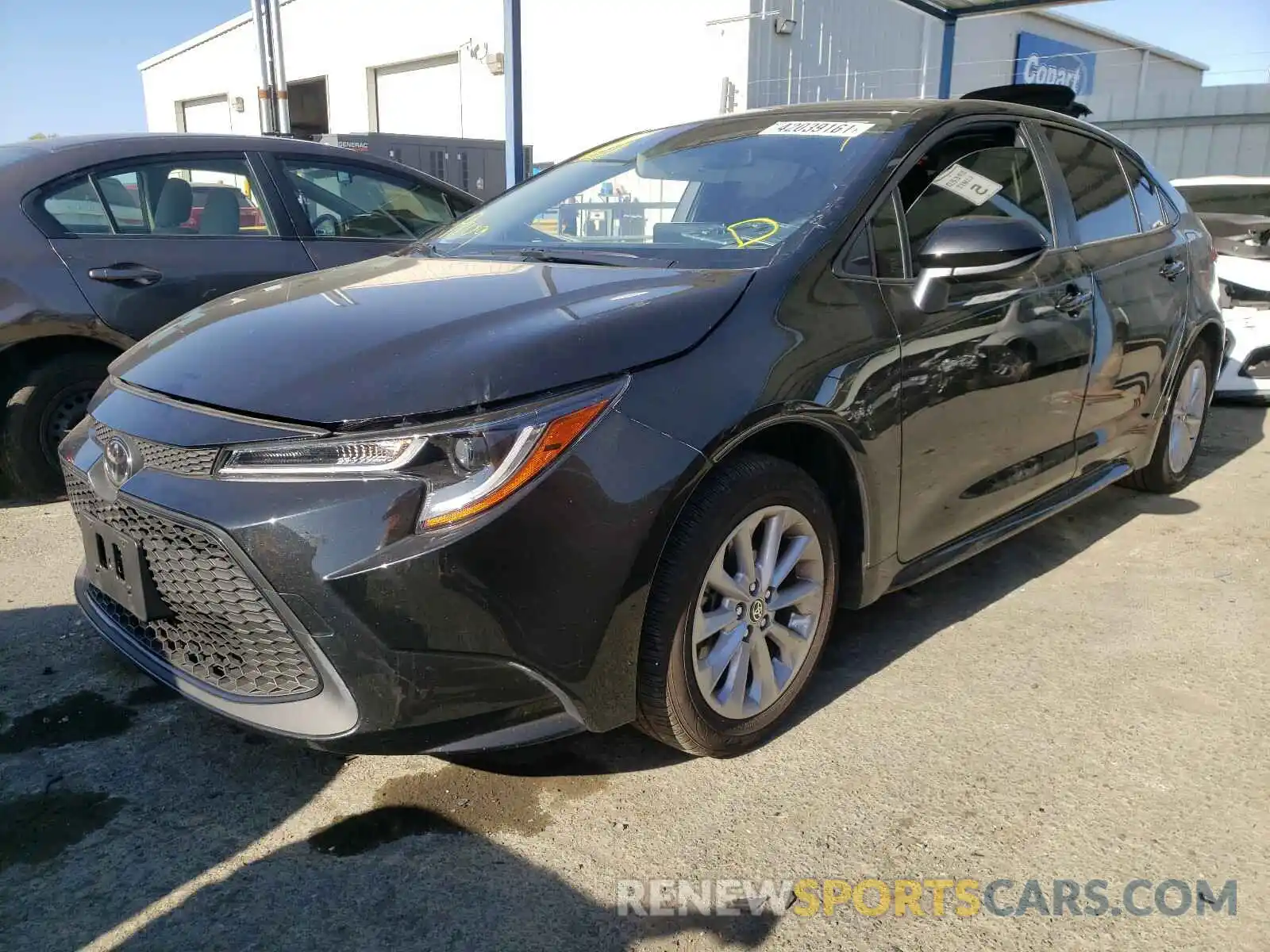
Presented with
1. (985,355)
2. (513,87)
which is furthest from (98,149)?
(513,87)

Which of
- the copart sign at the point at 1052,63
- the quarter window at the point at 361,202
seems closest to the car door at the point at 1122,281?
the quarter window at the point at 361,202

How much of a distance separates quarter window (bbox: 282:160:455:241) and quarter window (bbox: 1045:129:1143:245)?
2.69 metres

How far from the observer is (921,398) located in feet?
8.64

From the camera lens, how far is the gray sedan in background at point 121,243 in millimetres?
4031

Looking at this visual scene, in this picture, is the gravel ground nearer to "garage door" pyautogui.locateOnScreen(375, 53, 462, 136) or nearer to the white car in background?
the white car in background

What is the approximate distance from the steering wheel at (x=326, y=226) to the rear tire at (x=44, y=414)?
113 cm

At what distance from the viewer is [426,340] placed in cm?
A: 205

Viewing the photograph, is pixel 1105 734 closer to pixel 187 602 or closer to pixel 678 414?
pixel 678 414

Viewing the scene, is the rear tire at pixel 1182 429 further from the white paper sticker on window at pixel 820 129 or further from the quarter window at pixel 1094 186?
the white paper sticker on window at pixel 820 129

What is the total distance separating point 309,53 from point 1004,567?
23.2 m

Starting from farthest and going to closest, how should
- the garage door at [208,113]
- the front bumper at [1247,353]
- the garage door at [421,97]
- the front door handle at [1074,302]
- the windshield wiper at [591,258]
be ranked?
1. the garage door at [208,113]
2. the garage door at [421,97]
3. the front bumper at [1247,353]
4. the front door handle at [1074,302]
5. the windshield wiper at [591,258]

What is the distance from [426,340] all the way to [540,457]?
15.6 inches

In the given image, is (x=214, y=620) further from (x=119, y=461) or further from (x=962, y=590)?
(x=962, y=590)

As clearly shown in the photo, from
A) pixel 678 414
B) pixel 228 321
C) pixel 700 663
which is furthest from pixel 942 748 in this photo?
pixel 228 321
